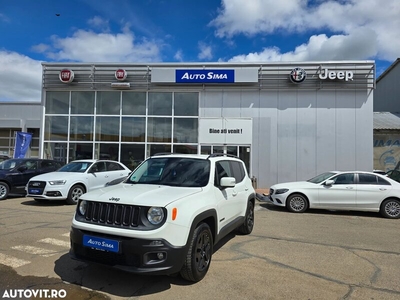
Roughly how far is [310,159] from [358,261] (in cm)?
1144

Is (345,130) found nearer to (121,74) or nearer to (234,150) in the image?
(234,150)

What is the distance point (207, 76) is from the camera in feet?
54.0

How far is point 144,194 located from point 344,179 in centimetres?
814

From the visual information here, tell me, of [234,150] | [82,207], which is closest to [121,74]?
[234,150]

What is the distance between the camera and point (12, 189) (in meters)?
11.5

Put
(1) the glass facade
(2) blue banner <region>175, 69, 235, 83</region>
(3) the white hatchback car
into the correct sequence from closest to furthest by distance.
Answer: (3) the white hatchback car → (2) blue banner <region>175, 69, 235, 83</region> → (1) the glass facade

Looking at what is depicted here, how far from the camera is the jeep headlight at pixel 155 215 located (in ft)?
12.0

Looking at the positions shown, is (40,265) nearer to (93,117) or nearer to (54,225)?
(54,225)

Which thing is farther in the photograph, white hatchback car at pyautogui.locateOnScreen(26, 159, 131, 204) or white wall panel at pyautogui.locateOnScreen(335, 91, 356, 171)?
white wall panel at pyautogui.locateOnScreen(335, 91, 356, 171)

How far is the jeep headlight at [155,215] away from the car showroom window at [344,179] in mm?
8038

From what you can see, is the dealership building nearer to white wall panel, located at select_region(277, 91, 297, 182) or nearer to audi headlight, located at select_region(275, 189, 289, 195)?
white wall panel, located at select_region(277, 91, 297, 182)

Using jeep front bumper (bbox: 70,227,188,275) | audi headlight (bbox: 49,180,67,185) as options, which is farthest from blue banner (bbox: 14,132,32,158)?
jeep front bumper (bbox: 70,227,188,275)

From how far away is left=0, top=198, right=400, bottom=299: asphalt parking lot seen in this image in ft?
12.4

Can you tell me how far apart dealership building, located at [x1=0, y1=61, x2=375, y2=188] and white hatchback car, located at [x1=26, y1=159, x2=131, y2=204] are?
562 cm
